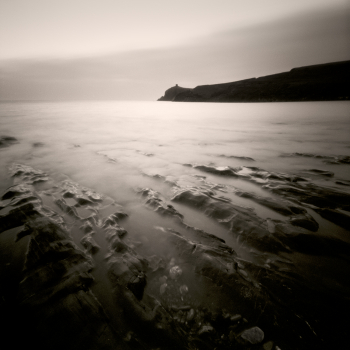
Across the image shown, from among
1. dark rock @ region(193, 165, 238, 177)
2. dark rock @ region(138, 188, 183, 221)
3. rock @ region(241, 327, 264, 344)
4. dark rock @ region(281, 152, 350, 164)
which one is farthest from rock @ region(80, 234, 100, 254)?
dark rock @ region(281, 152, 350, 164)

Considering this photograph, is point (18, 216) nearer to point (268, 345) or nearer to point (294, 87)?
point (268, 345)

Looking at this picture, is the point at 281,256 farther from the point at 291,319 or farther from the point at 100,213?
the point at 100,213

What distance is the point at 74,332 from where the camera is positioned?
1.41 m

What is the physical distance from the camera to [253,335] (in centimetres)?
144

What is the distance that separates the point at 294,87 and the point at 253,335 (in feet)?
392

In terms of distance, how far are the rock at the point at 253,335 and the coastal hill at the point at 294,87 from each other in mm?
108120

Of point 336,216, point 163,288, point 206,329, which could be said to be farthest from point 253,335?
point 336,216

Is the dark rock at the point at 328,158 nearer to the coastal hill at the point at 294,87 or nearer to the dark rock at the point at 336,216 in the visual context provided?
the dark rock at the point at 336,216

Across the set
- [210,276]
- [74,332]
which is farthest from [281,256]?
[74,332]

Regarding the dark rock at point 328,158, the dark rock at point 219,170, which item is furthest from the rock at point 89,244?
the dark rock at point 328,158

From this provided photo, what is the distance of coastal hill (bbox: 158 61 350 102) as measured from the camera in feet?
271

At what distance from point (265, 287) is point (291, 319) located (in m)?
0.30

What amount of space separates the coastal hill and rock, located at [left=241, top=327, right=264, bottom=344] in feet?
355

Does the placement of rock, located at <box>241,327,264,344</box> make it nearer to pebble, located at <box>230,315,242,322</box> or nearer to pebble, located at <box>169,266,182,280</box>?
pebble, located at <box>230,315,242,322</box>
